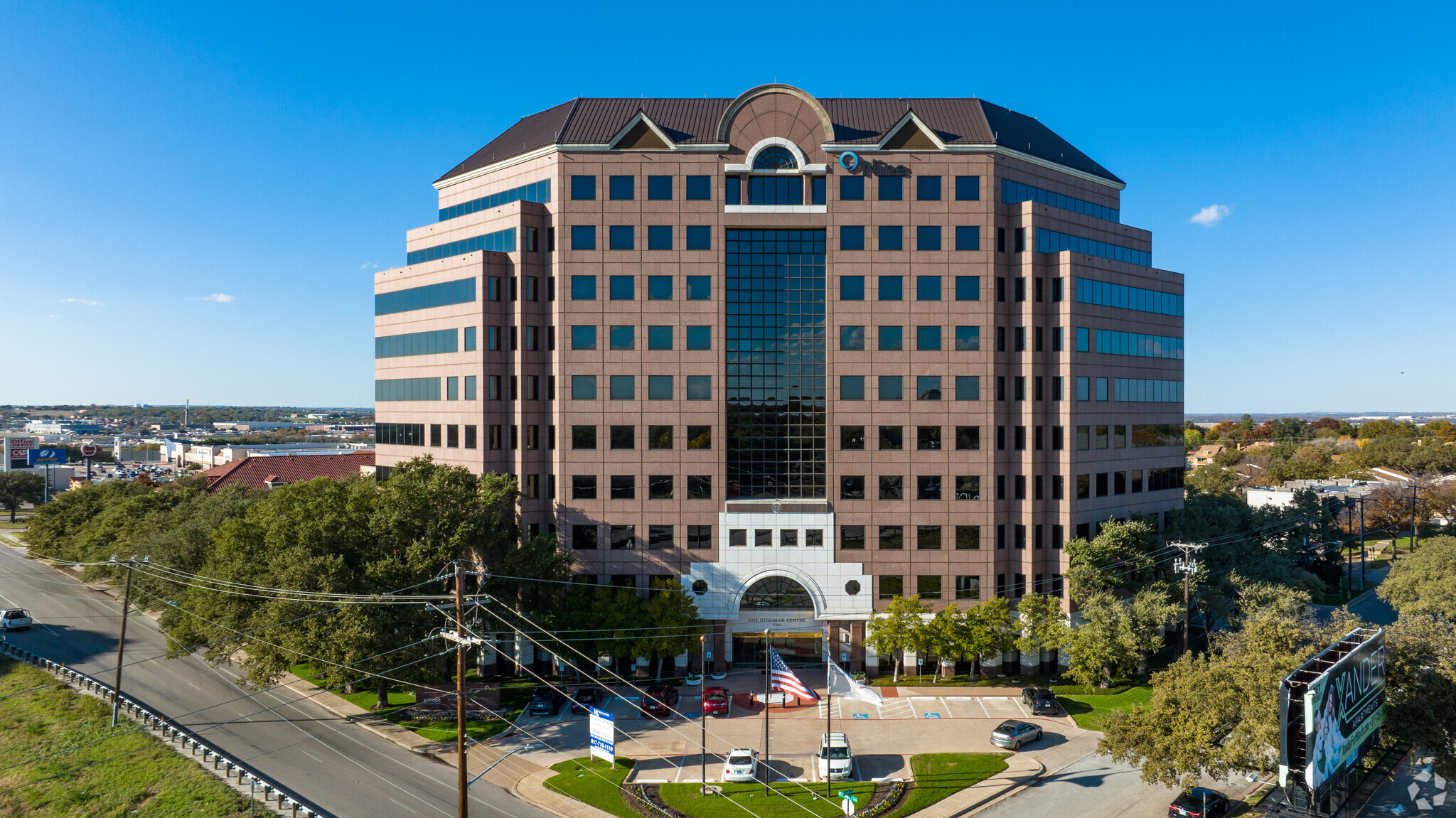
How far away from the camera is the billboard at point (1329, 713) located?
2797 centimetres

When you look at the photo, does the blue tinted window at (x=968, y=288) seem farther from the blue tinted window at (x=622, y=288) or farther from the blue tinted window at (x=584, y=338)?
the blue tinted window at (x=584, y=338)

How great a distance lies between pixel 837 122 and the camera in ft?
194

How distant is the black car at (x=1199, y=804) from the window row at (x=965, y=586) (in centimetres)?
2117

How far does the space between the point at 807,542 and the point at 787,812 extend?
23353 mm

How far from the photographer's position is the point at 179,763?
39.8 m

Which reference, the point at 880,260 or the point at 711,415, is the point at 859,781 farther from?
the point at 880,260

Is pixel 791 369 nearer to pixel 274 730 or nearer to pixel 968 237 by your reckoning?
pixel 968 237

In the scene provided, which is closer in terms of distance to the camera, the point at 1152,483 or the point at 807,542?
the point at 807,542

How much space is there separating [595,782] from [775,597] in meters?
21.8

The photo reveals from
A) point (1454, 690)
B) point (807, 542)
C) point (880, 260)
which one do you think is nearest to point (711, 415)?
point (807, 542)

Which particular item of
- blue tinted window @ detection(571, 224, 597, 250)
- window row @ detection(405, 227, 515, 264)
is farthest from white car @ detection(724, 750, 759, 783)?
window row @ detection(405, 227, 515, 264)

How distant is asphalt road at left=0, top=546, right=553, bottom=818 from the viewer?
3619cm

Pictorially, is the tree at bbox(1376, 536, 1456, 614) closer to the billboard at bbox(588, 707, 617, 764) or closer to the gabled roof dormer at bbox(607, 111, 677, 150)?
the billboard at bbox(588, 707, 617, 764)

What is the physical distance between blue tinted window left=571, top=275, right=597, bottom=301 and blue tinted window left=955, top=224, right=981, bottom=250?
2736cm
